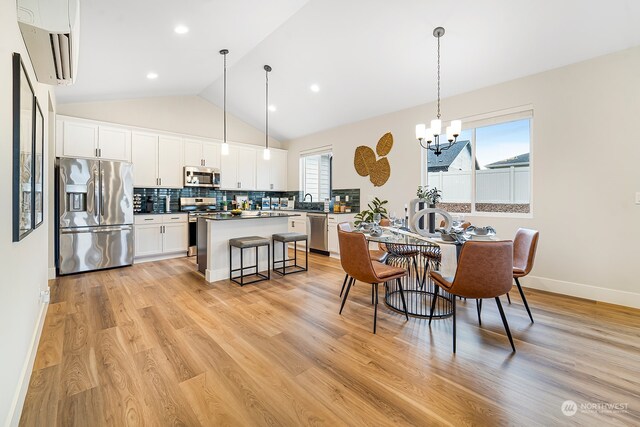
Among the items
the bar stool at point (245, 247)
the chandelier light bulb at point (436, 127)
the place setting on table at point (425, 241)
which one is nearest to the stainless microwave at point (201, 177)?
the bar stool at point (245, 247)

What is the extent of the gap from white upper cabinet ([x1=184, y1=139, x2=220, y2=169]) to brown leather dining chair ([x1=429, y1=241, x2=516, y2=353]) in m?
5.40

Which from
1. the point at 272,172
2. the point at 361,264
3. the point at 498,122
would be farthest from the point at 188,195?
the point at 498,122

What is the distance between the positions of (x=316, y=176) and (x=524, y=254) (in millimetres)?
5051

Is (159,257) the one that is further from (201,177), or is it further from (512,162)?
(512,162)

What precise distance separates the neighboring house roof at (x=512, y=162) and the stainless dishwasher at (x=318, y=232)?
3.05 metres

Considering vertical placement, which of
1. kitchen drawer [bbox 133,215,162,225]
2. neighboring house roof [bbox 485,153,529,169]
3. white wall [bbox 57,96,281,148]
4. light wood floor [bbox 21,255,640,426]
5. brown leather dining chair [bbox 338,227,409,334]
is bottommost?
light wood floor [bbox 21,255,640,426]

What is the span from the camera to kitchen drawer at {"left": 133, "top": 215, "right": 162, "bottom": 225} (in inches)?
191

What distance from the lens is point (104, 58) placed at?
344 cm

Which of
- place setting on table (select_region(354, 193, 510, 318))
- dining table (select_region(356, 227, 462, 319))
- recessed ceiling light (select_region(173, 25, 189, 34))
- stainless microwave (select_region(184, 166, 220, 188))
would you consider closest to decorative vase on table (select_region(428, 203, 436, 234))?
place setting on table (select_region(354, 193, 510, 318))

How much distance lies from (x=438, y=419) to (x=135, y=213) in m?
5.36

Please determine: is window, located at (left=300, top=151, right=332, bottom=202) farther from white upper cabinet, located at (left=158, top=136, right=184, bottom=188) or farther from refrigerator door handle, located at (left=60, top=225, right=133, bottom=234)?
refrigerator door handle, located at (left=60, top=225, right=133, bottom=234)

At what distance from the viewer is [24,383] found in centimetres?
166

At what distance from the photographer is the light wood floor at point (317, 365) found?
155 cm

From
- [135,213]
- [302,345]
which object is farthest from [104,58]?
[302,345]
